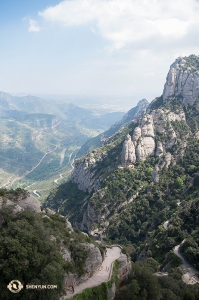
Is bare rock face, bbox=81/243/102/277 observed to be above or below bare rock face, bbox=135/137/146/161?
below

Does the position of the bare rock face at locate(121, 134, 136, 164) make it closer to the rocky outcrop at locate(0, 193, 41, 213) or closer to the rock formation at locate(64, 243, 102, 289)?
the rocky outcrop at locate(0, 193, 41, 213)

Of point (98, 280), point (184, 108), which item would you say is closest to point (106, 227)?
point (98, 280)

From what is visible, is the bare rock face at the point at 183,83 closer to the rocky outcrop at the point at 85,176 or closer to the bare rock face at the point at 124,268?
the rocky outcrop at the point at 85,176

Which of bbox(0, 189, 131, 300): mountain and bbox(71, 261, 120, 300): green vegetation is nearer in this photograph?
bbox(0, 189, 131, 300): mountain

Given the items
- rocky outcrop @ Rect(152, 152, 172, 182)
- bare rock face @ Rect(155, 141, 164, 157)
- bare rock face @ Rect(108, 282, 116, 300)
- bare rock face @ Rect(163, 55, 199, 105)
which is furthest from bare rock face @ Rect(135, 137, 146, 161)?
bare rock face @ Rect(108, 282, 116, 300)

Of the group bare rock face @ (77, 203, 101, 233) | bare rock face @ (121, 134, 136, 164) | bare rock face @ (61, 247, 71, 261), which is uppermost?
bare rock face @ (121, 134, 136, 164)

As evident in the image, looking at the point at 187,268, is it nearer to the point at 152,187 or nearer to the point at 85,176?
the point at 152,187

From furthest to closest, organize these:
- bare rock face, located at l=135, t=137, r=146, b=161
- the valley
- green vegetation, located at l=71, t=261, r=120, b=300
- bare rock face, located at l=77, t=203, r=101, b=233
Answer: bare rock face, located at l=135, t=137, r=146, b=161 < bare rock face, located at l=77, t=203, r=101, b=233 < the valley < green vegetation, located at l=71, t=261, r=120, b=300

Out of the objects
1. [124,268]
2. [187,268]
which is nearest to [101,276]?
[124,268]
